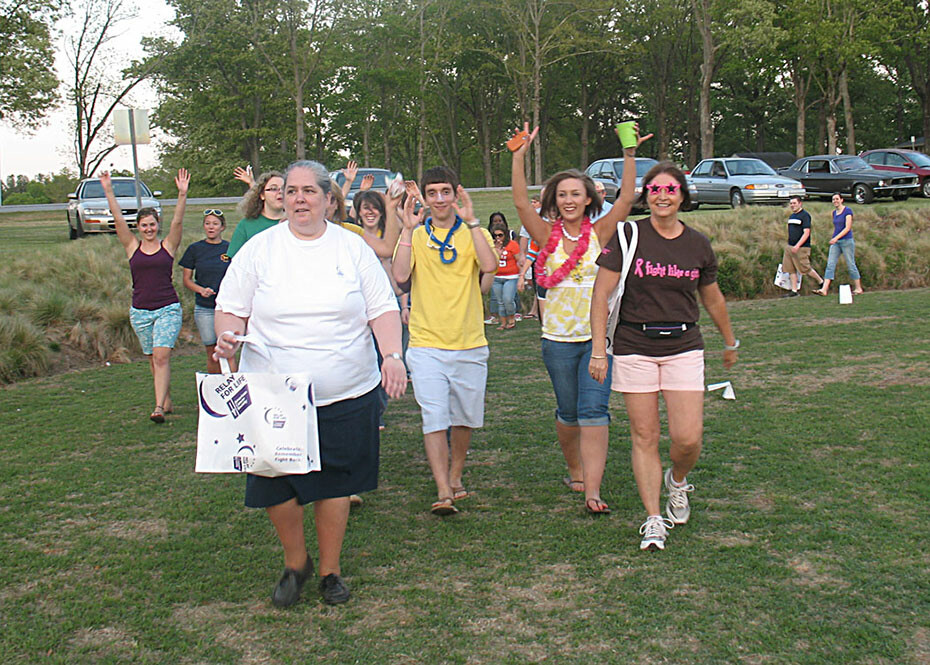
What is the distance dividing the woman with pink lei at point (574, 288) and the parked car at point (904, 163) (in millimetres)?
25093

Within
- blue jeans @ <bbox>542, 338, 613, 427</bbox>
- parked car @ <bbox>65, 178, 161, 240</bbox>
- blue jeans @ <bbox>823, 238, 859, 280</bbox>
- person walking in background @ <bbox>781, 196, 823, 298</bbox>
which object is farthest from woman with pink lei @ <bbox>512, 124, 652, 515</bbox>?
parked car @ <bbox>65, 178, 161, 240</bbox>

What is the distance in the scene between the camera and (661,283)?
178 inches

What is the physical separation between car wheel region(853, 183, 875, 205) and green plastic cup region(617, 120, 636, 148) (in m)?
23.9

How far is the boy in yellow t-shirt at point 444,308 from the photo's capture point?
209 inches

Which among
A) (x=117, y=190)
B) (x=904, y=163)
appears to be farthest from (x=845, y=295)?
(x=117, y=190)

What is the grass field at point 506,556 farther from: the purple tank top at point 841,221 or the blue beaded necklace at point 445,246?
the purple tank top at point 841,221

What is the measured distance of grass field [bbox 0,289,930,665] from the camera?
3676 millimetres

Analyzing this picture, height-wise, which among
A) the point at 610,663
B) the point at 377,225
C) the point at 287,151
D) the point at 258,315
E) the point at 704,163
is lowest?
the point at 610,663

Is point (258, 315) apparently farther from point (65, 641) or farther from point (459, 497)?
point (459, 497)

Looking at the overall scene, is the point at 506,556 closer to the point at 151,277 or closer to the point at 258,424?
the point at 258,424

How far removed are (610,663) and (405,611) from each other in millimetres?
967

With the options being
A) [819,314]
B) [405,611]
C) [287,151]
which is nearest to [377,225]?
[405,611]

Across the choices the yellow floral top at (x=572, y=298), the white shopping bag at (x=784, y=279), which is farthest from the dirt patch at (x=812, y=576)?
the white shopping bag at (x=784, y=279)

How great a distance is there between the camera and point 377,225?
6699mm
